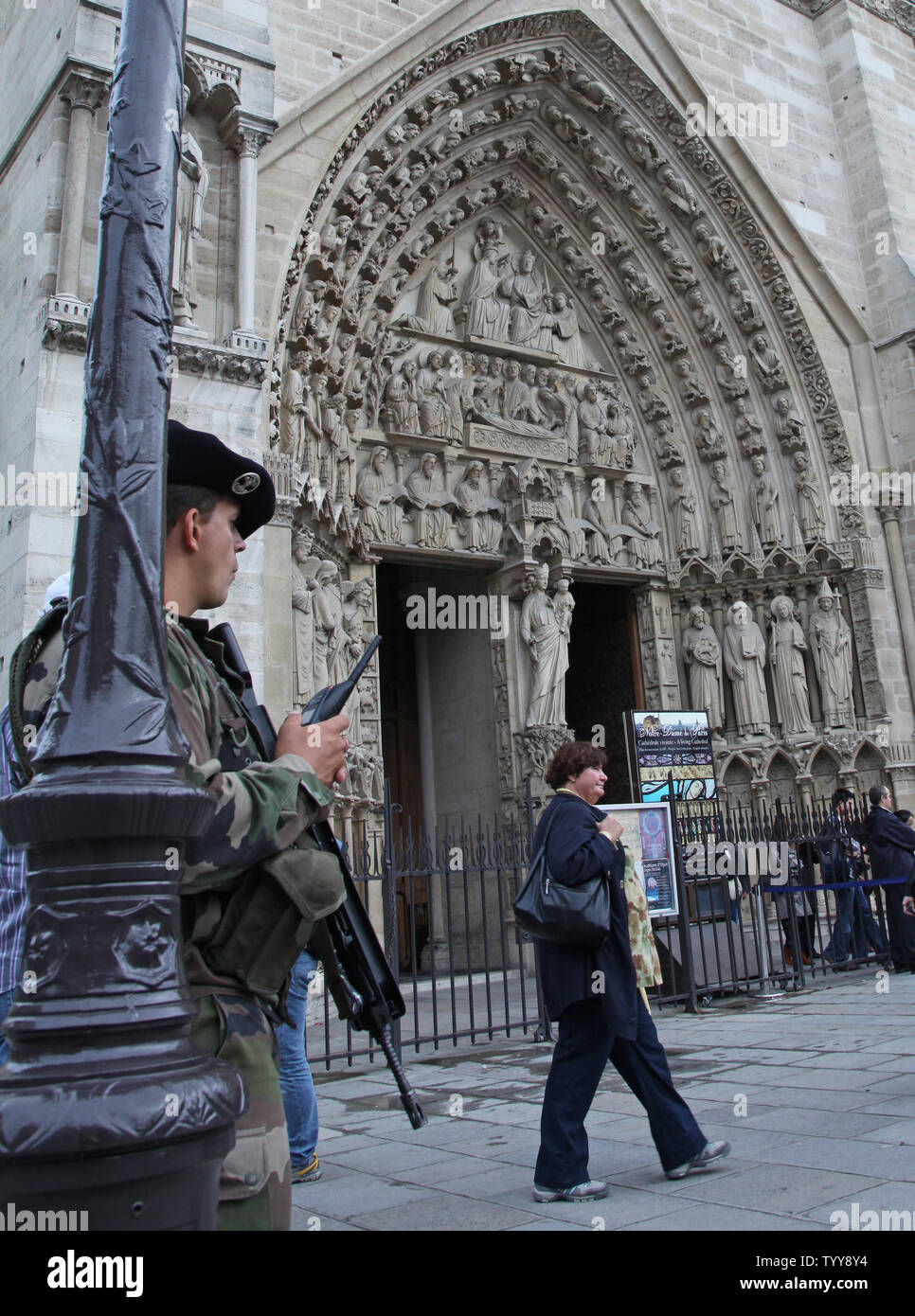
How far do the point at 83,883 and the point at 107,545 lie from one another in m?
0.46

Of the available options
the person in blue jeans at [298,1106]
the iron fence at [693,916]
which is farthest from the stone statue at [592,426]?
the person in blue jeans at [298,1106]

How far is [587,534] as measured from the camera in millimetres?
12711

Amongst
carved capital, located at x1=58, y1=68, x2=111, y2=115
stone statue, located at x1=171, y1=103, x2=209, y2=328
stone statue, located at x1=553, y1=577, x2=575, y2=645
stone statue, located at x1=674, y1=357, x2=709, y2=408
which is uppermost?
stone statue, located at x1=674, y1=357, x2=709, y2=408

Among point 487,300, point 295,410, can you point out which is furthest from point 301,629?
point 487,300

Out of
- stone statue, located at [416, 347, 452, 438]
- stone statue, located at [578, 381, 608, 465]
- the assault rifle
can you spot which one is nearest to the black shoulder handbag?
the assault rifle

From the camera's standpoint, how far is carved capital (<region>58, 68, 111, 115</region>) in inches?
291

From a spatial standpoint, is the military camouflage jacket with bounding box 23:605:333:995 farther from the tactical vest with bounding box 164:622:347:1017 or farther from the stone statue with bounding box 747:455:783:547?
the stone statue with bounding box 747:455:783:547

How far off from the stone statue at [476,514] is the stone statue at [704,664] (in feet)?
9.02

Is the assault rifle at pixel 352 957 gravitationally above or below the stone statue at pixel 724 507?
below

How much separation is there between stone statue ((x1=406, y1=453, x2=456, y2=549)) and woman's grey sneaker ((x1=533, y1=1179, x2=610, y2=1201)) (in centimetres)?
870

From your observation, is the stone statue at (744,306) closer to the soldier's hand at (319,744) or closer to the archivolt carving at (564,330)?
the archivolt carving at (564,330)

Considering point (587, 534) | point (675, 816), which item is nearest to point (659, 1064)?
point (675, 816)

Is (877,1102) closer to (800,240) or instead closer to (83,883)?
(83,883)

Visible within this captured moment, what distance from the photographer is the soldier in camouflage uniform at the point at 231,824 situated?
1491 mm
